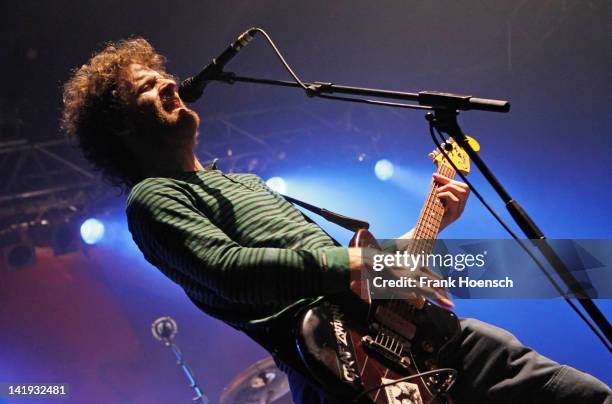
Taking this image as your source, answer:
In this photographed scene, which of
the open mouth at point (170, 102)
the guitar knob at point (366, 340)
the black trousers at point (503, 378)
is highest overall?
the open mouth at point (170, 102)

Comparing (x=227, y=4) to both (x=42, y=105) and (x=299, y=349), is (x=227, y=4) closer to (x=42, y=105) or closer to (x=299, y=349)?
(x=42, y=105)

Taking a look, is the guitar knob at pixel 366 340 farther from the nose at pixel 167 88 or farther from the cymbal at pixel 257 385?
the cymbal at pixel 257 385

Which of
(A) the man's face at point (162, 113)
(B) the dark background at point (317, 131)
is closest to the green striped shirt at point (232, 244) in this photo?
(A) the man's face at point (162, 113)

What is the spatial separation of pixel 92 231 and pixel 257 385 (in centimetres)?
317

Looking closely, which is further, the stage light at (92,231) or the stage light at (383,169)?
the stage light at (383,169)

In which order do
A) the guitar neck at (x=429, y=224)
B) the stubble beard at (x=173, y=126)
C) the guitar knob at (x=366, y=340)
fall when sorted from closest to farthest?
the guitar knob at (x=366, y=340)
the guitar neck at (x=429, y=224)
the stubble beard at (x=173, y=126)

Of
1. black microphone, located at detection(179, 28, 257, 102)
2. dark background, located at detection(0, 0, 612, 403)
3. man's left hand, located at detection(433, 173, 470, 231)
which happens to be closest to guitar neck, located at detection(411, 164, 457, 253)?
man's left hand, located at detection(433, 173, 470, 231)

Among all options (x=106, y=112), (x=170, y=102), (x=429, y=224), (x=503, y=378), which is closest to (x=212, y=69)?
(x=170, y=102)

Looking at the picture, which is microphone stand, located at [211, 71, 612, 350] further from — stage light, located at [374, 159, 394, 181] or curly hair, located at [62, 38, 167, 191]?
stage light, located at [374, 159, 394, 181]

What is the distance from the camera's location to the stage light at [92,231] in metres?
6.90

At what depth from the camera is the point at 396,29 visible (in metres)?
6.14

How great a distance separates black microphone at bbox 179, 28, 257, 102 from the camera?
2031 mm

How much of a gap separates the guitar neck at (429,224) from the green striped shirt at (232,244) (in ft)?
0.99

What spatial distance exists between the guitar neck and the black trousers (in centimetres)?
30
